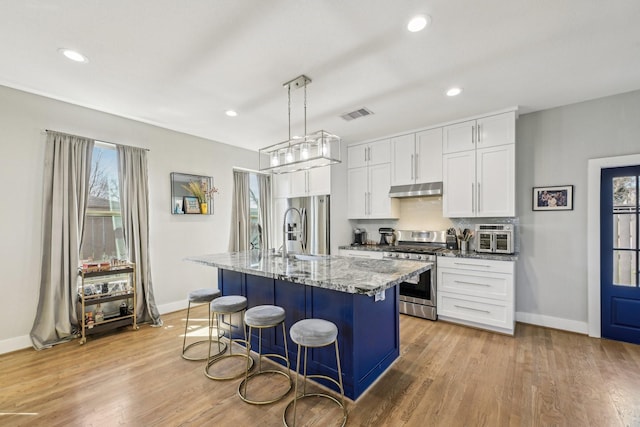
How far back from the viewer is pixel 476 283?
350 centimetres

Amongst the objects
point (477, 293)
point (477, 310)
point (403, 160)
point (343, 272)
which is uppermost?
point (403, 160)

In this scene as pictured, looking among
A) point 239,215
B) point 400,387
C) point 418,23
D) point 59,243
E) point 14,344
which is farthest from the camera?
point 239,215

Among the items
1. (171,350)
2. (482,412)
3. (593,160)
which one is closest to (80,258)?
(171,350)

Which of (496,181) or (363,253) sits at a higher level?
(496,181)

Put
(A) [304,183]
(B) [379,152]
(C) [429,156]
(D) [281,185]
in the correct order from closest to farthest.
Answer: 1. (C) [429,156]
2. (B) [379,152]
3. (A) [304,183]
4. (D) [281,185]

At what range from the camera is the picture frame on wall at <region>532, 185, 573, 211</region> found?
11.1 feet

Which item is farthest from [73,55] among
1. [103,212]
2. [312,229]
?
[312,229]

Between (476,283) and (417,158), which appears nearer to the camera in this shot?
(476,283)

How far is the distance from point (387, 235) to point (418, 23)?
3.30 metres

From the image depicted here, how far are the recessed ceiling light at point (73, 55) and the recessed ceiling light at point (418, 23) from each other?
2.67m

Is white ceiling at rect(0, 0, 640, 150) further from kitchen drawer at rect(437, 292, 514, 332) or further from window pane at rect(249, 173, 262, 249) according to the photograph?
kitchen drawer at rect(437, 292, 514, 332)

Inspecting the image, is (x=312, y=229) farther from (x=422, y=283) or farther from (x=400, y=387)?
(x=400, y=387)

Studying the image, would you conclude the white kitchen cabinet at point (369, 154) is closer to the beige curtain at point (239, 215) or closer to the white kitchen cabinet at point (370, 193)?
the white kitchen cabinet at point (370, 193)

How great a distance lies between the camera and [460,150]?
12.4 feet
